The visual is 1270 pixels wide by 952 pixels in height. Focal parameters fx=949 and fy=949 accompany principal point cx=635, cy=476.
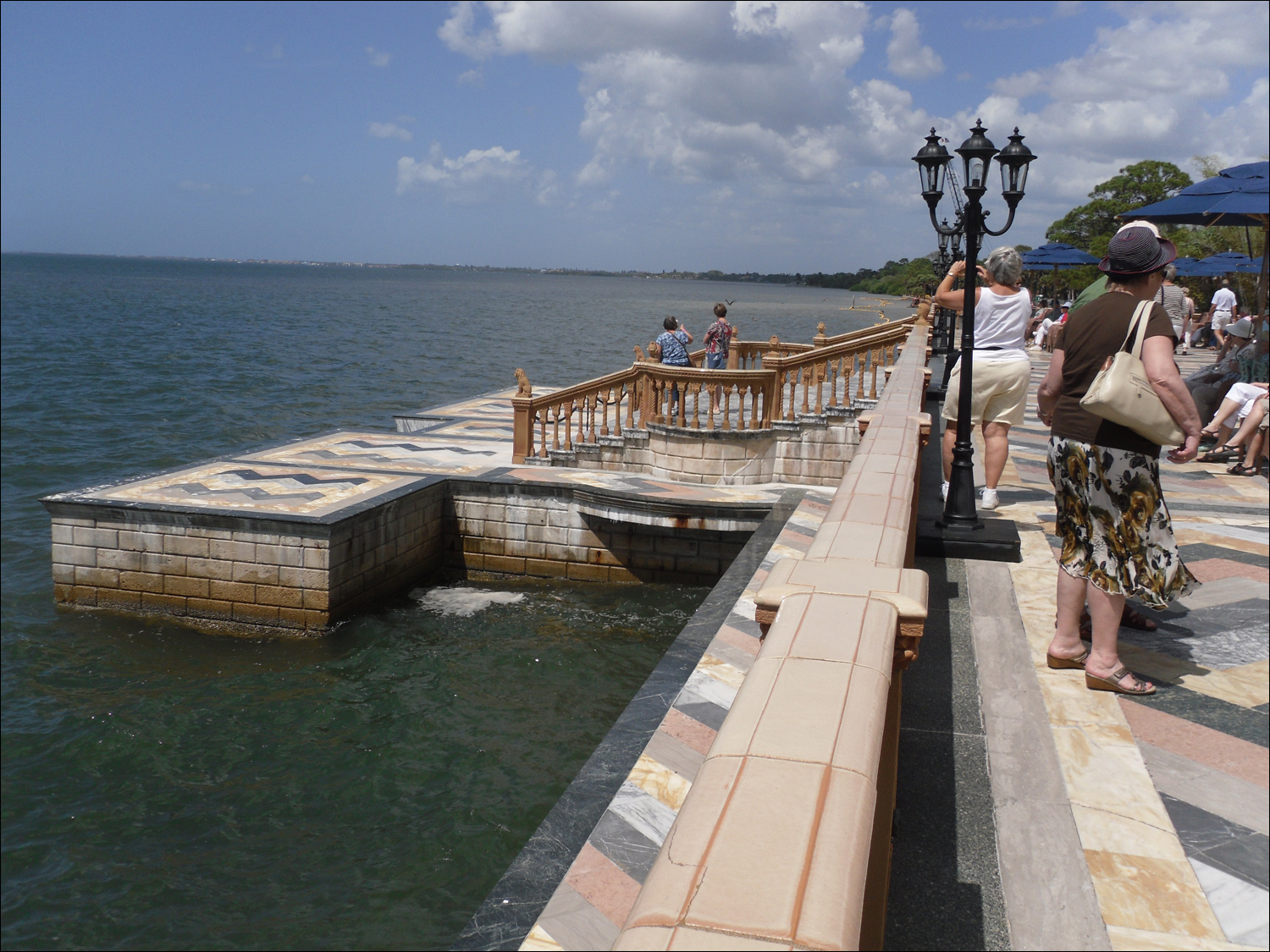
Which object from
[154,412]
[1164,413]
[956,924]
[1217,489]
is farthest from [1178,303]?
[154,412]

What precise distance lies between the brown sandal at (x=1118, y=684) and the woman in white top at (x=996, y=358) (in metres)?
2.93

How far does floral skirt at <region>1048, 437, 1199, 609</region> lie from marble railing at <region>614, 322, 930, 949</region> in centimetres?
207

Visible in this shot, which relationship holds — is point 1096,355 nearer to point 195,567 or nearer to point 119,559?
point 195,567

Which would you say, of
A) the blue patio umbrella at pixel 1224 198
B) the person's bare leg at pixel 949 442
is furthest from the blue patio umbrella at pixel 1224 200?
the person's bare leg at pixel 949 442

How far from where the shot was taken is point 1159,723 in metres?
3.81

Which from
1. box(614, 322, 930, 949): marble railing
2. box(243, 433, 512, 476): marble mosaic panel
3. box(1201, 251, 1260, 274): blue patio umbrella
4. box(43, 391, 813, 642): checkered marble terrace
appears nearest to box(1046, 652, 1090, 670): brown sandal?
box(614, 322, 930, 949): marble railing

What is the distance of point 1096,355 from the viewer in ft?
13.0

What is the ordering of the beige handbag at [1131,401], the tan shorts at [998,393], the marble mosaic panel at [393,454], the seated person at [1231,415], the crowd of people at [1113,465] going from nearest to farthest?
the beige handbag at [1131,401] → the crowd of people at [1113,465] → the tan shorts at [998,393] → the seated person at [1231,415] → the marble mosaic panel at [393,454]

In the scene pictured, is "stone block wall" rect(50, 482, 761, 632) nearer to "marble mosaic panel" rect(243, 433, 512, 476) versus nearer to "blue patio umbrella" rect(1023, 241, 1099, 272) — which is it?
"marble mosaic panel" rect(243, 433, 512, 476)

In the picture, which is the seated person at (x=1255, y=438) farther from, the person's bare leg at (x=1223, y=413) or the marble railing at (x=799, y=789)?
the marble railing at (x=799, y=789)

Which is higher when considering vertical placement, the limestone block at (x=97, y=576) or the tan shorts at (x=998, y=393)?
the tan shorts at (x=998, y=393)

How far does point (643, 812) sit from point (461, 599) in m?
8.01

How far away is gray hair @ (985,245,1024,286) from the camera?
268 inches

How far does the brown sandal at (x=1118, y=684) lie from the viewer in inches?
159
